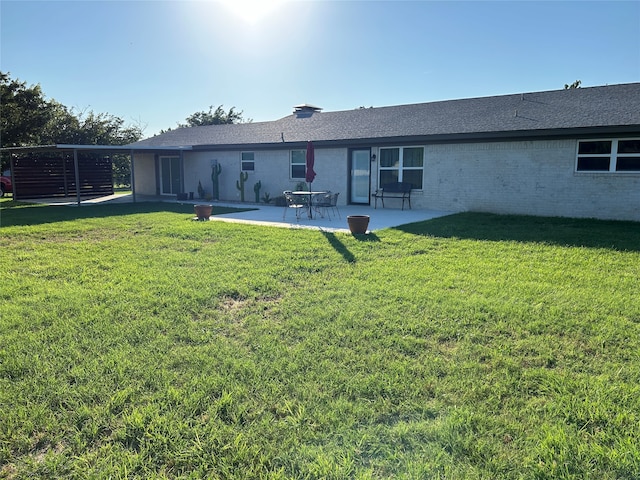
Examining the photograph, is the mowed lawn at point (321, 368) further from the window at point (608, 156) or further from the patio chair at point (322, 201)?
the patio chair at point (322, 201)

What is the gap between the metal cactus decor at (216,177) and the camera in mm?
19281

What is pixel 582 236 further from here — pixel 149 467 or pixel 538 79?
pixel 538 79

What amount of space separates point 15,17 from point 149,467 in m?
14.3

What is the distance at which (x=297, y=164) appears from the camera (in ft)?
57.1

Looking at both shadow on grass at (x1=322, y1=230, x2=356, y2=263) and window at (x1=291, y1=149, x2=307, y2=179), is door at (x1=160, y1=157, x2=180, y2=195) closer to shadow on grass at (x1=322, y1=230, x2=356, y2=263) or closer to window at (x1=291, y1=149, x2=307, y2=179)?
window at (x1=291, y1=149, x2=307, y2=179)

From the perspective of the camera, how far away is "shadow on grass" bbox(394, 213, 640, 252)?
8227 mm

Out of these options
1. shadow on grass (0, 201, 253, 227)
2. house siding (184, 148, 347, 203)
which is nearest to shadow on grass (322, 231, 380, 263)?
shadow on grass (0, 201, 253, 227)

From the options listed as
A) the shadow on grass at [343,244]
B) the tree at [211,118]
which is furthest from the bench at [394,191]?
the tree at [211,118]

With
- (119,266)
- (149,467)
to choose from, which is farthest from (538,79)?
(149,467)

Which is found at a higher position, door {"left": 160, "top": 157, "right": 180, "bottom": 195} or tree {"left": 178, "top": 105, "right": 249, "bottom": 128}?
tree {"left": 178, "top": 105, "right": 249, "bottom": 128}

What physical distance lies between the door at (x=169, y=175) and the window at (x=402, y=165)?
1111 cm

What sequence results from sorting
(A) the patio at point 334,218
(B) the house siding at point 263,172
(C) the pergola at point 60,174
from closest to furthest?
1. (A) the patio at point 334,218
2. (B) the house siding at point 263,172
3. (C) the pergola at point 60,174

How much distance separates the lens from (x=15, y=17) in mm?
12125

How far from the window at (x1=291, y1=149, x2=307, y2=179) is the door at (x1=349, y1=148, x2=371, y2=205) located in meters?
2.21
